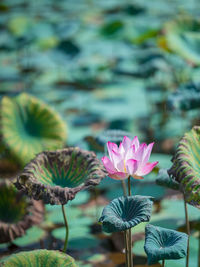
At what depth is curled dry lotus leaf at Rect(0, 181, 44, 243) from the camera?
67.3 inches

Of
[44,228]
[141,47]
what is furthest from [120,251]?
[141,47]

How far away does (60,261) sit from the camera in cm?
113

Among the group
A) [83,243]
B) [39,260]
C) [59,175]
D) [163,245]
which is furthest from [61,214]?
[163,245]

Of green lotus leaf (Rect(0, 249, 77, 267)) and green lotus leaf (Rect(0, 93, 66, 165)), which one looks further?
green lotus leaf (Rect(0, 93, 66, 165))

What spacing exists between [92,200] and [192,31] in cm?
159

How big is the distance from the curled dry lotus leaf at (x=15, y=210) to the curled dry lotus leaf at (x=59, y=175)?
442 mm

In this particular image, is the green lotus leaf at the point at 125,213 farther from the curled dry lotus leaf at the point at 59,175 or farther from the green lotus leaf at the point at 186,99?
the green lotus leaf at the point at 186,99

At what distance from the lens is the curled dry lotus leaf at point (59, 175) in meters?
1.18

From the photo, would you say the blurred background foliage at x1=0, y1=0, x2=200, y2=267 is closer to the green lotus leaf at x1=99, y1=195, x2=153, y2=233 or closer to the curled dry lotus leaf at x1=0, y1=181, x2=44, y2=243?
the curled dry lotus leaf at x1=0, y1=181, x2=44, y2=243

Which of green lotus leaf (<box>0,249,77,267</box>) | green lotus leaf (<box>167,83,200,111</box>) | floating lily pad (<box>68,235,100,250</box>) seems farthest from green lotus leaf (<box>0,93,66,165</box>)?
green lotus leaf (<box>0,249,77,267</box>)

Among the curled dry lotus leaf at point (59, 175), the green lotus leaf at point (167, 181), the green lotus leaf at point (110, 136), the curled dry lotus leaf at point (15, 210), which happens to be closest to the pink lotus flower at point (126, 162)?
the curled dry lotus leaf at point (59, 175)

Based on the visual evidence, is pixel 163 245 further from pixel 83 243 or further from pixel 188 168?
pixel 83 243

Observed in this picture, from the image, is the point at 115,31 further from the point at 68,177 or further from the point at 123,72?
the point at 68,177

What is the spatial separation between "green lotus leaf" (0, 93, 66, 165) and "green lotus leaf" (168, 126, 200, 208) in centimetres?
85
